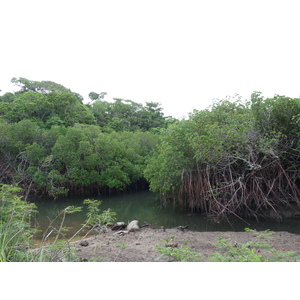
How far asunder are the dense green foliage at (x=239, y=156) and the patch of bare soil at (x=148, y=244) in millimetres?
1492

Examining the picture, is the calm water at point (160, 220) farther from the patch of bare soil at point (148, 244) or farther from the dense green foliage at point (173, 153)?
the patch of bare soil at point (148, 244)

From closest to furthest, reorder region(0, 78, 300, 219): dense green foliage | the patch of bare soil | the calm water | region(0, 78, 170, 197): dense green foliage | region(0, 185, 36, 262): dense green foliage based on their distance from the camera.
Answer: region(0, 185, 36, 262): dense green foliage < the patch of bare soil < the calm water < region(0, 78, 300, 219): dense green foliage < region(0, 78, 170, 197): dense green foliage

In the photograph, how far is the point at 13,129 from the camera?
42.0ft

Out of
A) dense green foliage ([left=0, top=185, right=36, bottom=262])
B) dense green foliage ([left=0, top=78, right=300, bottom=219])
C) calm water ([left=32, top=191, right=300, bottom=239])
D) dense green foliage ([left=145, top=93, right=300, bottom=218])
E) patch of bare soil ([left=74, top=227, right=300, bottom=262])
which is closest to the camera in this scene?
dense green foliage ([left=0, top=185, right=36, bottom=262])

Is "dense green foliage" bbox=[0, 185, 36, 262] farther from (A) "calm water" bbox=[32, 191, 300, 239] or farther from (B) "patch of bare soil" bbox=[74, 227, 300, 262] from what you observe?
(A) "calm water" bbox=[32, 191, 300, 239]

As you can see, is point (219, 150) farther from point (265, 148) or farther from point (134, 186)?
point (134, 186)

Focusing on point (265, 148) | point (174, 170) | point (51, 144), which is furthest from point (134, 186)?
point (265, 148)

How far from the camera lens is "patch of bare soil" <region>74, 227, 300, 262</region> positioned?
3988mm

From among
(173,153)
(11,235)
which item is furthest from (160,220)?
(11,235)

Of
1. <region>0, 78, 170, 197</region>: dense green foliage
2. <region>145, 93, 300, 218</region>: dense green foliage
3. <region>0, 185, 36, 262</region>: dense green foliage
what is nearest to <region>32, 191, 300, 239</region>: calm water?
<region>145, 93, 300, 218</region>: dense green foliage

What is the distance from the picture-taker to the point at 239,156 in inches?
276

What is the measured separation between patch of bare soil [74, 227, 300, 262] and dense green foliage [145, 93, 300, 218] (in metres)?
1.49

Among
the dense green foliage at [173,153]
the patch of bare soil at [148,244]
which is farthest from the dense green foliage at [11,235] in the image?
the patch of bare soil at [148,244]
